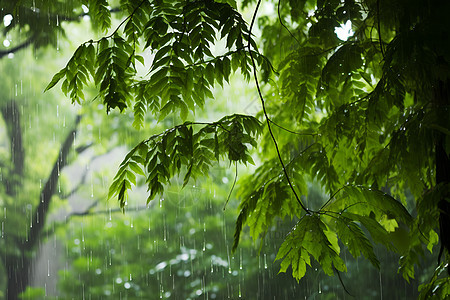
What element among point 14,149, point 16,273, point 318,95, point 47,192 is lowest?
point 318,95

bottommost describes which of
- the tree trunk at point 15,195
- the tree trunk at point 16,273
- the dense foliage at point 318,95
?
the dense foliage at point 318,95

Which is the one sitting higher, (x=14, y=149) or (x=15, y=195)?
(x=14, y=149)

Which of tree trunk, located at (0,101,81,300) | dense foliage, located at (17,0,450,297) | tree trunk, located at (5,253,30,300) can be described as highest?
tree trunk, located at (0,101,81,300)

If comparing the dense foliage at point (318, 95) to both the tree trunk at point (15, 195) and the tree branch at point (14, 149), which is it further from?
the tree branch at point (14, 149)

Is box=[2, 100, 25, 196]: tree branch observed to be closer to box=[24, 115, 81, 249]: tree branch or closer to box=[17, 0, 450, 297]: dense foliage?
box=[24, 115, 81, 249]: tree branch

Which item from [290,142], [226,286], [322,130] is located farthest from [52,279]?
[322,130]

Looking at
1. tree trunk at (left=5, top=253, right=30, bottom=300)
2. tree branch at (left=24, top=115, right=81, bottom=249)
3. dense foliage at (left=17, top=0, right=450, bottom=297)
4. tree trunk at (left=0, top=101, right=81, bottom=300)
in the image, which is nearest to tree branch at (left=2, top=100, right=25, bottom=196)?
tree trunk at (left=0, top=101, right=81, bottom=300)

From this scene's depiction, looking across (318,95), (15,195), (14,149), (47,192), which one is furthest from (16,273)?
(318,95)

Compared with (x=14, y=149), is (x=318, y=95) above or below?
below

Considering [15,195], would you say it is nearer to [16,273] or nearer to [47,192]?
[47,192]

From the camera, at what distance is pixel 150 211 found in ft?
21.8

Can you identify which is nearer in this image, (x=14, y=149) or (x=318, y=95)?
(x=318, y=95)

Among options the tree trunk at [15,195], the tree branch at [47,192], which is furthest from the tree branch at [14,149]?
the tree branch at [47,192]

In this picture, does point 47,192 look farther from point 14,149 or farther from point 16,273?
point 16,273
